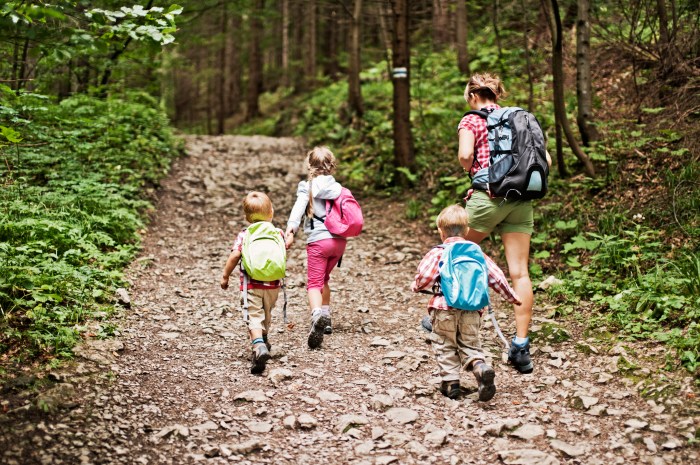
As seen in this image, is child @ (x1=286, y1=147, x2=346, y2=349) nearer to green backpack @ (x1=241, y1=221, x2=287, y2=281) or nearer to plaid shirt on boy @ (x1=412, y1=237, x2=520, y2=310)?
green backpack @ (x1=241, y1=221, x2=287, y2=281)

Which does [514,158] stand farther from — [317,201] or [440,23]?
[440,23]

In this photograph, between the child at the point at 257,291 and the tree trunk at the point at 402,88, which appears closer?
the child at the point at 257,291

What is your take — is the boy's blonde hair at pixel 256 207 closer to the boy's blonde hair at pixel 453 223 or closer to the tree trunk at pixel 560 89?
the boy's blonde hair at pixel 453 223

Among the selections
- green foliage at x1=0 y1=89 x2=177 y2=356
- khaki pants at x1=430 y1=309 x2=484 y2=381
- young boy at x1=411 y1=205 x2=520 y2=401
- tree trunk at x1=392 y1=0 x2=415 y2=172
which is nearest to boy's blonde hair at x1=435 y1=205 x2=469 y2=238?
young boy at x1=411 y1=205 x2=520 y2=401

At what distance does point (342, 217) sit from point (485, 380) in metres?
2.15

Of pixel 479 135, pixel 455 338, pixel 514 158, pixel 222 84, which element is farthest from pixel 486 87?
pixel 222 84

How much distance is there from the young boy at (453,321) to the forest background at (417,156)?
1587 mm

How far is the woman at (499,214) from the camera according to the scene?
466 centimetres

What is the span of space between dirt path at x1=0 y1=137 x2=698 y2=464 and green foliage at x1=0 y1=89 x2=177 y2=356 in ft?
1.61

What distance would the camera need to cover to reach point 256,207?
505 cm

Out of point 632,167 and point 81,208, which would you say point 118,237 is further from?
point 632,167

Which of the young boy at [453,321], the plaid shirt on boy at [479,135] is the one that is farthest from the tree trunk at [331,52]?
the young boy at [453,321]

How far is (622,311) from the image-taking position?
5.38m

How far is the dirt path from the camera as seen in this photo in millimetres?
3521
